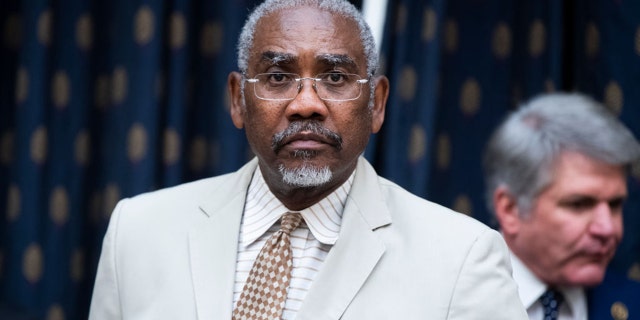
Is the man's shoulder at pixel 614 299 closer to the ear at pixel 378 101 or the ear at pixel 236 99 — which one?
the ear at pixel 378 101

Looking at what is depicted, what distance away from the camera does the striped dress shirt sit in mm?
1871

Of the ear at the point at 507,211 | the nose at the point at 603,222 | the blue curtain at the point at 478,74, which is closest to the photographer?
the nose at the point at 603,222

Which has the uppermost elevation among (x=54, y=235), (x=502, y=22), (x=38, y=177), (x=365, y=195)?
(x=502, y=22)

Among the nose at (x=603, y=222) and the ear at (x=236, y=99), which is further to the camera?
the nose at (x=603, y=222)

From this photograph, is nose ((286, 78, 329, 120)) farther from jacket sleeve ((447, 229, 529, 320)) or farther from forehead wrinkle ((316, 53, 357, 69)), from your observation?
jacket sleeve ((447, 229, 529, 320))

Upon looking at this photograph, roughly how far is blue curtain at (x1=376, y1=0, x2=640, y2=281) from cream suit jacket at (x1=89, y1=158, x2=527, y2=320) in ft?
3.53

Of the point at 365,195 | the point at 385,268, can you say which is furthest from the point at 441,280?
the point at 365,195

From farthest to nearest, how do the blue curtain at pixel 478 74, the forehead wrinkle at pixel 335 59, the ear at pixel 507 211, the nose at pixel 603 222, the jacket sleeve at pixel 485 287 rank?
the blue curtain at pixel 478 74
the ear at pixel 507 211
the nose at pixel 603 222
the forehead wrinkle at pixel 335 59
the jacket sleeve at pixel 485 287

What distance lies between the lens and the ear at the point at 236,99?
2068mm

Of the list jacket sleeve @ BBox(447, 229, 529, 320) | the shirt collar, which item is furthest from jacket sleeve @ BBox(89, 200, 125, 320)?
jacket sleeve @ BBox(447, 229, 529, 320)

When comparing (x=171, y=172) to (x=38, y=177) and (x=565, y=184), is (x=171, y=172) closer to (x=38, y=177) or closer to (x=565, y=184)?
(x=38, y=177)

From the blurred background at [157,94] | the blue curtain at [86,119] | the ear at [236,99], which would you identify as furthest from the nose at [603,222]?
the blue curtain at [86,119]

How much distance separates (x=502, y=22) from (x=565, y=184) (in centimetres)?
88

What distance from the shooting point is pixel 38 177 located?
3027 mm
